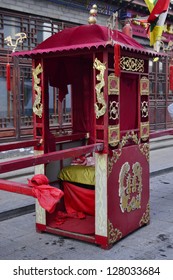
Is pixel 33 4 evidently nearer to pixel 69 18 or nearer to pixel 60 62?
pixel 69 18

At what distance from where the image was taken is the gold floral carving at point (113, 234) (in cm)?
414

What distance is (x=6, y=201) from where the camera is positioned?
602cm

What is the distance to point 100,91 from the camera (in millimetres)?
3973

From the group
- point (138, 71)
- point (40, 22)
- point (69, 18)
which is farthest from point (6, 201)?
point (69, 18)

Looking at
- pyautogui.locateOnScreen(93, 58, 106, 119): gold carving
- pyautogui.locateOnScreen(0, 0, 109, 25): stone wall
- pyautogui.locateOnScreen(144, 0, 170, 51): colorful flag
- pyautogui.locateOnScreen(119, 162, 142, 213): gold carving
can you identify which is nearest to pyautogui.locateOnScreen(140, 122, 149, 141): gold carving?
pyautogui.locateOnScreen(119, 162, 142, 213): gold carving

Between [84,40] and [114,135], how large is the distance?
106 cm

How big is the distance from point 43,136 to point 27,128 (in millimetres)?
5809

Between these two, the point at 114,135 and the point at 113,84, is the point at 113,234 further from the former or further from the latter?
the point at 113,84

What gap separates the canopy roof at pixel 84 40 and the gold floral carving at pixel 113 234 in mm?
1894

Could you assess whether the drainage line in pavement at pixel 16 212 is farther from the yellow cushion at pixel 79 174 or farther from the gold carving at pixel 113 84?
the gold carving at pixel 113 84

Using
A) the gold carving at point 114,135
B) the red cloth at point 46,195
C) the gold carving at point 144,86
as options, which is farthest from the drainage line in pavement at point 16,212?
the red cloth at point 46,195

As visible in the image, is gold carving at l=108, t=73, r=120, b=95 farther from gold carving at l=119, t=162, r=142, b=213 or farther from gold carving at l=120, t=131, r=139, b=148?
gold carving at l=119, t=162, r=142, b=213

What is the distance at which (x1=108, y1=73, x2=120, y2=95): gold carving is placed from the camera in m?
3.98

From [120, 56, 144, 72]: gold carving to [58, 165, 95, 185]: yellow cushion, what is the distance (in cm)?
133
